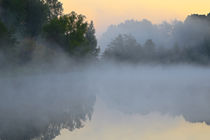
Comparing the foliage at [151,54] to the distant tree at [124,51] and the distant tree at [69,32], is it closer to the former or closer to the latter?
the distant tree at [124,51]

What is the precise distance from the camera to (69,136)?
10.5 metres

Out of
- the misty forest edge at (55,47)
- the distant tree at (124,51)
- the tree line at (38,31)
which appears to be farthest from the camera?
the distant tree at (124,51)

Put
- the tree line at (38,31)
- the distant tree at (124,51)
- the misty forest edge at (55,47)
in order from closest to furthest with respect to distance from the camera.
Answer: the misty forest edge at (55,47) < the tree line at (38,31) < the distant tree at (124,51)

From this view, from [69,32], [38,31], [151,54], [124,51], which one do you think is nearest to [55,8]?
[69,32]

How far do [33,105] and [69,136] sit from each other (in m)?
6.93

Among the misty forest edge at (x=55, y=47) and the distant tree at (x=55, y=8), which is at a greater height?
the distant tree at (x=55, y=8)

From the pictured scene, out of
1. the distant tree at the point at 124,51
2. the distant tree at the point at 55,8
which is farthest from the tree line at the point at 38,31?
the distant tree at the point at 124,51

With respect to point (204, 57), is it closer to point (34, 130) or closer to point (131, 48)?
point (131, 48)

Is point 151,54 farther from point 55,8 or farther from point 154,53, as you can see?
point 55,8

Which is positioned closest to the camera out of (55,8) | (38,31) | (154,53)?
(38,31)

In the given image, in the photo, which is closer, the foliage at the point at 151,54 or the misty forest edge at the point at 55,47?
the misty forest edge at the point at 55,47

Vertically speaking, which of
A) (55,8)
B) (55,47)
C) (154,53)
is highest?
(55,8)

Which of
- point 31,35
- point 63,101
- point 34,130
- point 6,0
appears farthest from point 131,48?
point 34,130

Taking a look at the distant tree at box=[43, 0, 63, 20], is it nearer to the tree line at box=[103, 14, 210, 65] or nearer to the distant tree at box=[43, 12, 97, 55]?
the distant tree at box=[43, 12, 97, 55]
